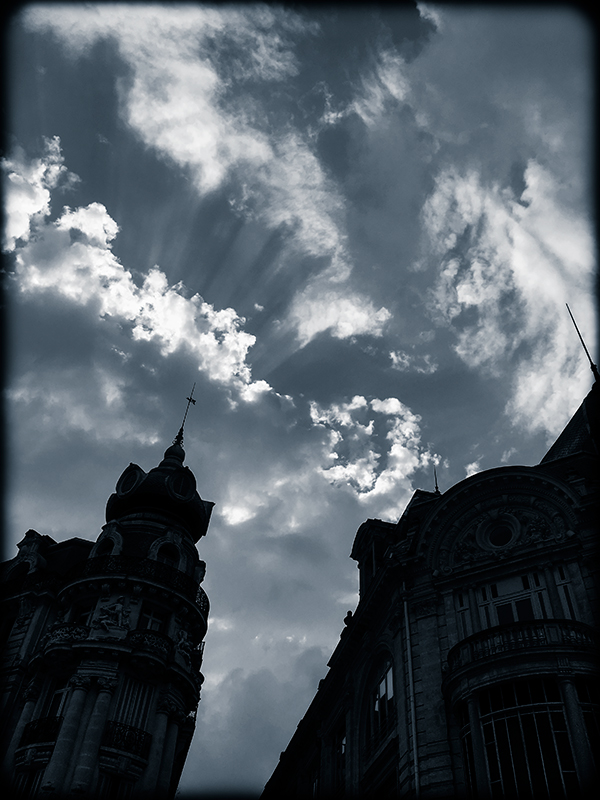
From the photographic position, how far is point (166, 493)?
41.4 meters

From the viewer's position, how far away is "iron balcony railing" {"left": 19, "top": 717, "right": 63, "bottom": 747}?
104 feet

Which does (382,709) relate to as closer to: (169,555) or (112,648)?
(112,648)

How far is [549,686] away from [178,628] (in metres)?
20.7

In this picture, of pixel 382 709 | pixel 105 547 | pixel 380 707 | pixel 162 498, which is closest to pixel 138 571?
pixel 105 547

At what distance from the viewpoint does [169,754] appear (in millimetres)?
33938

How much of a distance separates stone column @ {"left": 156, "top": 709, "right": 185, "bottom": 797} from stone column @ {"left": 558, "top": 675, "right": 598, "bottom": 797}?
19693mm

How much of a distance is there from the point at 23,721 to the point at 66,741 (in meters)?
3.53

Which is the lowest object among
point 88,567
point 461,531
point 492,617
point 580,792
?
point 580,792

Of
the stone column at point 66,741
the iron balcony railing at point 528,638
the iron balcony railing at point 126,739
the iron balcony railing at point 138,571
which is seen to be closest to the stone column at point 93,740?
the iron balcony railing at point 126,739

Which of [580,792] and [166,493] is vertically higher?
[166,493]

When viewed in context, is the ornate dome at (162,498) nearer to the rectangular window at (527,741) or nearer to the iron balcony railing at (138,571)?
the iron balcony railing at (138,571)

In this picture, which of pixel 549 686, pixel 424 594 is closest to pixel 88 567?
pixel 424 594

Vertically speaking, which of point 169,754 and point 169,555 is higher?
point 169,555

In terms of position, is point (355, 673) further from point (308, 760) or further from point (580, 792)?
point (580, 792)
